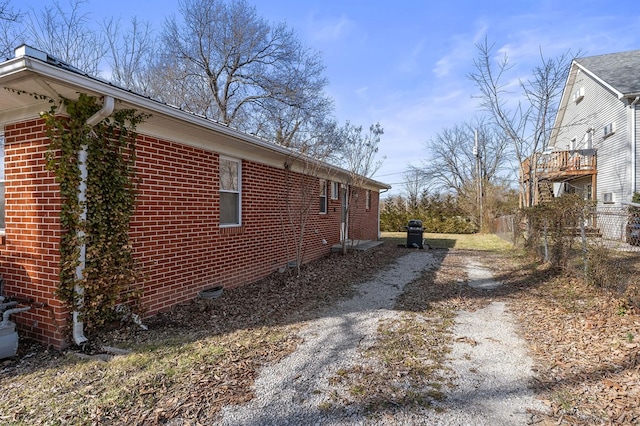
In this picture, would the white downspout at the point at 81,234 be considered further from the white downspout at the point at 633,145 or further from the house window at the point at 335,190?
the white downspout at the point at 633,145

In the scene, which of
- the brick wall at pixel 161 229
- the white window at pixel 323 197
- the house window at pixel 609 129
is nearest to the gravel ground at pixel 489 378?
the brick wall at pixel 161 229

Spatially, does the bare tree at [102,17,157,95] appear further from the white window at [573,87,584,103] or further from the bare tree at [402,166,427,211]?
the bare tree at [402,166,427,211]

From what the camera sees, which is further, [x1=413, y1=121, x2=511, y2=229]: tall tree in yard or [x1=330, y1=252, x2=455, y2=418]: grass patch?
[x1=413, y1=121, x2=511, y2=229]: tall tree in yard

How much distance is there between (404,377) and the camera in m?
3.07

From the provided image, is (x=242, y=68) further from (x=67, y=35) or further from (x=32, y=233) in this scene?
(x=32, y=233)

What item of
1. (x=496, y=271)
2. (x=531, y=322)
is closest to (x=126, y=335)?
(x=531, y=322)

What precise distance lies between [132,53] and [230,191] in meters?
13.8

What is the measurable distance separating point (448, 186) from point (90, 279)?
115ft

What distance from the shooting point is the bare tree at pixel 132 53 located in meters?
15.1

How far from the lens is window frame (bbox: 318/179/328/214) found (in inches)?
416

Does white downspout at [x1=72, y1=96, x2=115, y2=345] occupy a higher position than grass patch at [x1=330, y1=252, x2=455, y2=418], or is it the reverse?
white downspout at [x1=72, y1=96, x2=115, y2=345]

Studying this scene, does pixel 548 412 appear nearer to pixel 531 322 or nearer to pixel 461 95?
pixel 531 322

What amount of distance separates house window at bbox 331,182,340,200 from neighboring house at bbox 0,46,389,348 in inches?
151

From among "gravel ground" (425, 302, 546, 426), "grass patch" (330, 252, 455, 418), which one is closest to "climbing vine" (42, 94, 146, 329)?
"grass patch" (330, 252, 455, 418)
